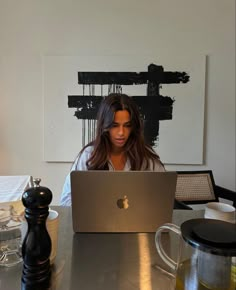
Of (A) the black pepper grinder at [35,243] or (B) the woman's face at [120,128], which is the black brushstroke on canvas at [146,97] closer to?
(B) the woman's face at [120,128]

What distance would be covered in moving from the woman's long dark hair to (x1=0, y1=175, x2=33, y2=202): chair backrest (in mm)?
423

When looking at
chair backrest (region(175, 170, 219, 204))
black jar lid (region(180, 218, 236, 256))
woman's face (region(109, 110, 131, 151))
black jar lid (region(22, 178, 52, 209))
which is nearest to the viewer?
black jar lid (region(180, 218, 236, 256))

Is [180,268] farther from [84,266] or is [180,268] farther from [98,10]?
[98,10]

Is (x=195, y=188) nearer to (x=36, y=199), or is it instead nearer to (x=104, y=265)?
(x=104, y=265)

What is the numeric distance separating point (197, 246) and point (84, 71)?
2168mm

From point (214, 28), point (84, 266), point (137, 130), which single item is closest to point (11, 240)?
point (84, 266)

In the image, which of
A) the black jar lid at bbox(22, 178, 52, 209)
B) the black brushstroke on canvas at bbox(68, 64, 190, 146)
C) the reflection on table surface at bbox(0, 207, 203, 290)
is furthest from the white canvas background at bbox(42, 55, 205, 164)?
the black jar lid at bbox(22, 178, 52, 209)

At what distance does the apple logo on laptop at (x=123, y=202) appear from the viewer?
0.97m

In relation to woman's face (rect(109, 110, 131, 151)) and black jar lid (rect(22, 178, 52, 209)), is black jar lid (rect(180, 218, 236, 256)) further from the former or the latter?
woman's face (rect(109, 110, 131, 151))

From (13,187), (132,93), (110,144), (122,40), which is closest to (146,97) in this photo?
(132,93)

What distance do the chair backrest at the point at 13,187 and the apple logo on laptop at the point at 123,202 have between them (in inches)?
35.7

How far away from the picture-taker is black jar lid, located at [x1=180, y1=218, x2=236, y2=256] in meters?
0.58

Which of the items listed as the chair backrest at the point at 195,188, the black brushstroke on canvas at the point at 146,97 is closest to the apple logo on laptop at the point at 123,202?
the chair backrest at the point at 195,188

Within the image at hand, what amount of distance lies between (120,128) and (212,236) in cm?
105
